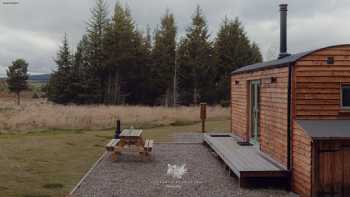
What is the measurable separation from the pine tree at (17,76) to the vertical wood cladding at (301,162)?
119 feet

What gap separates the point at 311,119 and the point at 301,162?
794 millimetres

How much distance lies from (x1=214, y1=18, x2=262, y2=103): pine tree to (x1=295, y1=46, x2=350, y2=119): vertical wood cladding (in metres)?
28.6

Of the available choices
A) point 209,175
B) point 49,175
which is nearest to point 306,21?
point 209,175

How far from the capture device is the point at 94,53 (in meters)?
36.4

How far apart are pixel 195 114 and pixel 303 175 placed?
14.4 metres

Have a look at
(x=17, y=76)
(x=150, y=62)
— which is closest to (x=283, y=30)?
(x=150, y=62)

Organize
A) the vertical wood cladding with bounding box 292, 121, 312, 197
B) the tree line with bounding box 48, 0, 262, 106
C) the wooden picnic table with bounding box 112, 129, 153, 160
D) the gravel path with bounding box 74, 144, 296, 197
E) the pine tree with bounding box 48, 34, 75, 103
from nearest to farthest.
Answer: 1. the vertical wood cladding with bounding box 292, 121, 312, 197
2. the gravel path with bounding box 74, 144, 296, 197
3. the wooden picnic table with bounding box 112, 129, 153, 160
4. the pine tree with bounding box 48, 34, 75, 103
5. the tree line with bounding box 48, 0, 262, 106

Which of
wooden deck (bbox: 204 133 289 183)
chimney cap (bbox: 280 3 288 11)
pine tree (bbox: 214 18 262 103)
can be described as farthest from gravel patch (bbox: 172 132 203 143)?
pine tree (bbox: 214 18 262 103)

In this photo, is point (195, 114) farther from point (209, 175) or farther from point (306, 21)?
point (209, 175)

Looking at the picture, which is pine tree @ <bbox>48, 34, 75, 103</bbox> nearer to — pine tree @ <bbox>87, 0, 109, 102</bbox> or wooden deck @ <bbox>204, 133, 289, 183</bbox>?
pine tree @ <bbox>87, 0, 109, 102</bbox>

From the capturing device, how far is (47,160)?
361 inches

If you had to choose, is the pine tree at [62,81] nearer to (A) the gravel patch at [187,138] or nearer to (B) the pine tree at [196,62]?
(B) the pine tree at [196,62]

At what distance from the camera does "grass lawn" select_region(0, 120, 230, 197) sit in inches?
260

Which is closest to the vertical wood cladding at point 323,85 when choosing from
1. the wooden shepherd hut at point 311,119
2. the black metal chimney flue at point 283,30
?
the wooden shepherd hut at point 311,119
